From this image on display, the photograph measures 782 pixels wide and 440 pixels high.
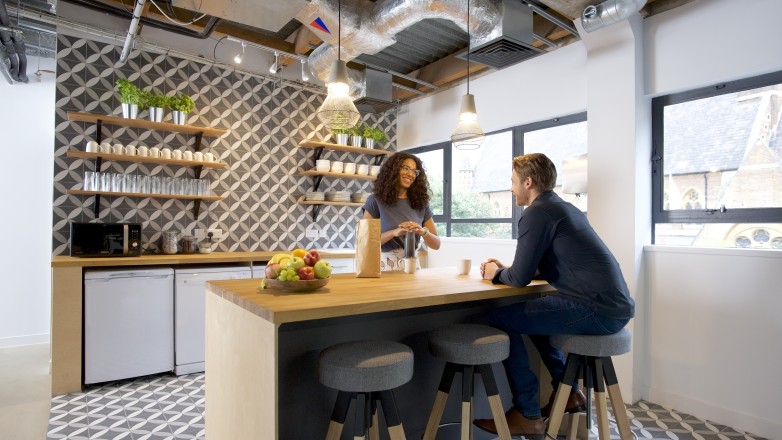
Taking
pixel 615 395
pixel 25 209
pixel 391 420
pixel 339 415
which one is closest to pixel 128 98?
pixel 25 209

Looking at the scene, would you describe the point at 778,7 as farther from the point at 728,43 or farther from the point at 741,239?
the point at 741,239

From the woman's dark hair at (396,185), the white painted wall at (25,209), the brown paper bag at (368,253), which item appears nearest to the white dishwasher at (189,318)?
the white painted wall at (25,209)

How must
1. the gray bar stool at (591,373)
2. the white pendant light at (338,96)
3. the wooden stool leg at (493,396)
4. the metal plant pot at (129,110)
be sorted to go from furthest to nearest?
the metal plant pot at (129,110) < the white pendant light at (338,96) < the gray bar stool at (591,373) < the wooden stool leg at (493,396)

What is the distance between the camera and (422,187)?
10.1 feet

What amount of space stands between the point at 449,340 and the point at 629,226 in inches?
78.4

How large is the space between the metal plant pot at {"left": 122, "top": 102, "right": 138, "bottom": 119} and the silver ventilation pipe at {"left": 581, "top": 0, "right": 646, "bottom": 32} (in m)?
3.54

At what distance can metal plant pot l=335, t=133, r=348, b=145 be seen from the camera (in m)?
5.07

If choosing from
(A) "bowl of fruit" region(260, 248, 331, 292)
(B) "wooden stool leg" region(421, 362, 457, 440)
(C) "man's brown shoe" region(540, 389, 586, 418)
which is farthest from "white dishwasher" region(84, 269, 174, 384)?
(C) "man's brown shoe" region(540, 389, 586, 418)

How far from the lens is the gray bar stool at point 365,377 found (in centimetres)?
162

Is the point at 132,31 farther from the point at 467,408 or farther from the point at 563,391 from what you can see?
the point at 563,391

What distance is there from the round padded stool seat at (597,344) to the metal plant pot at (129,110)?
3.70 meters

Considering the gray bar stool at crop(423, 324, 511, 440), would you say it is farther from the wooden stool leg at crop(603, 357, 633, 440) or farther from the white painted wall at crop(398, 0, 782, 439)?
the white painted wall at crop(398, 0, 782, 439)

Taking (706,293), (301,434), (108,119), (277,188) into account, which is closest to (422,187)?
(301,434)

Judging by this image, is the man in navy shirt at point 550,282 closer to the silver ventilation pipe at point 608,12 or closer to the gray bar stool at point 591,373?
the gray bar stool at point 591,373
